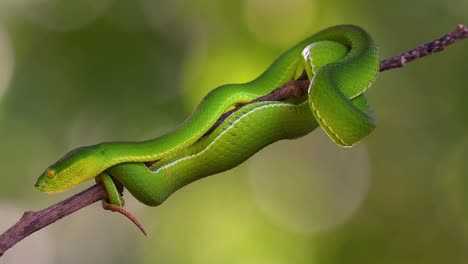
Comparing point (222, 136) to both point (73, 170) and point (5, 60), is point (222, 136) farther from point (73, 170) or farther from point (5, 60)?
point (5, 60)

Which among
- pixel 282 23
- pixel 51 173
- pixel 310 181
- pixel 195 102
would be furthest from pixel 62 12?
pixel 51 173

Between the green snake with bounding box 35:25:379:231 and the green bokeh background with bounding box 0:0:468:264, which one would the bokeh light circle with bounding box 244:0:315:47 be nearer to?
the green bokeh background with bounding box 0:0:468:264

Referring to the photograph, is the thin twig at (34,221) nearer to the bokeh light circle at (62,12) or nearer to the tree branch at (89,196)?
the tree branch at (89,196)

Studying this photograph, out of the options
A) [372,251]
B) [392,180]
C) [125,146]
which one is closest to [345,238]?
[372,251]

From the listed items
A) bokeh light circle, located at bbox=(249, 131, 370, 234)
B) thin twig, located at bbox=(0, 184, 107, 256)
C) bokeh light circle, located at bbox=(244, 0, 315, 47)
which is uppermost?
thin twig, located at bbox=(0, 184, 107, 256)

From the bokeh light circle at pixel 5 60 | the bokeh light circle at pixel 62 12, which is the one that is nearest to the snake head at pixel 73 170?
the bokeh light circle at pixel 62 12

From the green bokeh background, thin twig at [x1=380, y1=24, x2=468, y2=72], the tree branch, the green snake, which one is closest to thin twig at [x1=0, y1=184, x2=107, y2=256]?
the tree branch
